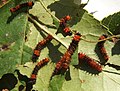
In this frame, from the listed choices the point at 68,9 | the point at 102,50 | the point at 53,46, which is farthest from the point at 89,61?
the point at 68,9

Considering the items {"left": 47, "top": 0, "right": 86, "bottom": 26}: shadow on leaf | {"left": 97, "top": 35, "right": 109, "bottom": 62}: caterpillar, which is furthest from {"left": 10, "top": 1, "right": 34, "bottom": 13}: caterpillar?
{"left": 97, "top": 35, "right": 109, "bottom": 62}: caterpillar

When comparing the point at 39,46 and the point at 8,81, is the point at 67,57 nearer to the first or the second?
the point at 39,46

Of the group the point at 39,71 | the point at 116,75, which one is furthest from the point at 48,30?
the point at 116,75

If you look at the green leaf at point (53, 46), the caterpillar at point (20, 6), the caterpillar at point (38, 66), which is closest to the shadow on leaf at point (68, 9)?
the green leaf at point (53, 46)

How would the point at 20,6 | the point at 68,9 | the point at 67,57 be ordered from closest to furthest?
the point at 67,57 → the point at 20,6 → the point at 68,9

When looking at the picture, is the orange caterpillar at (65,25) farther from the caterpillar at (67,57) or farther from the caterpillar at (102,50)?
the caterpillar at (102,50)

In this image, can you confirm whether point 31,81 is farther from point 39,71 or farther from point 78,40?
point 78,40

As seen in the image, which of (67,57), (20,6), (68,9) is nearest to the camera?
(67,57)

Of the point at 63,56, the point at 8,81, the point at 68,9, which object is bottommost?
the point at 8,81
